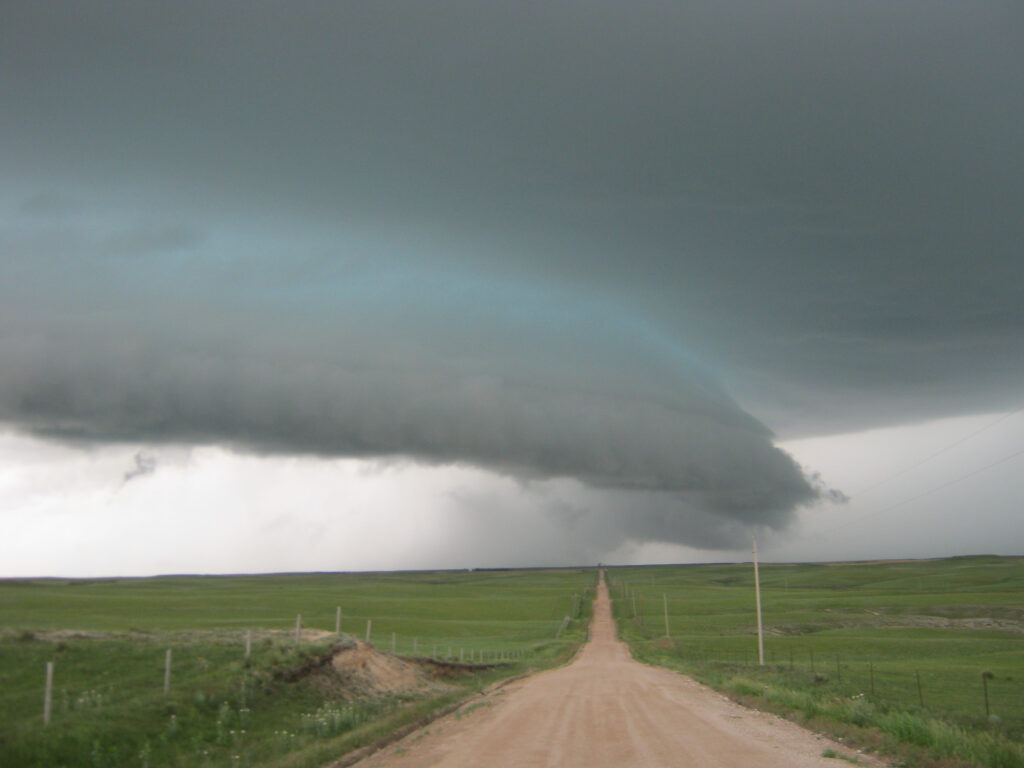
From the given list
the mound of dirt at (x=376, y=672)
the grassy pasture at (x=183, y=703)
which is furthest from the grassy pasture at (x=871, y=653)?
the grassy pasture at (x=183, y=703)

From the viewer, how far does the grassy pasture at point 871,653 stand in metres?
26.4

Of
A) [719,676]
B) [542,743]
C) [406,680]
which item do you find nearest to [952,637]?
[719,676]

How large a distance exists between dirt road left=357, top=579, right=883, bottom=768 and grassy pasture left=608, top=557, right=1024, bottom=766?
277cm

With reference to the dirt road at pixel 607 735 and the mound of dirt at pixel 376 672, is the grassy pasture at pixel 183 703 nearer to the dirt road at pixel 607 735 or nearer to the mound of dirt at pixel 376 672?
the mound of dirt at pixel 376 672

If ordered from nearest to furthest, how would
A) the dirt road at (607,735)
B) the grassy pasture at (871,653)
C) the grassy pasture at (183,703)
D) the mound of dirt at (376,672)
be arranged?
the dirt road at (607,735)
the grassy pasture at (183,703)
the grassy pasture at (871,653)
the mound of dirt at (376,672)

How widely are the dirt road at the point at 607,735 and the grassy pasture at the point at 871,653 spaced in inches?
109

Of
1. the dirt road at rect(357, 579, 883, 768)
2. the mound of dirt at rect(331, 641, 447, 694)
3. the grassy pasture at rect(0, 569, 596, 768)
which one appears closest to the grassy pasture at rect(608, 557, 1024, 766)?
the dirt road at rect(357, 579, 883, 768)

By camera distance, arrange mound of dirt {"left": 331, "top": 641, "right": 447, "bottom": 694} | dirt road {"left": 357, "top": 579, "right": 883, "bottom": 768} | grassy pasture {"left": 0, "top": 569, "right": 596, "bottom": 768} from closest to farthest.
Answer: dirt road {"left": 357, "top": 579, "right": 883, "bottom": 768}, grassy pasture {"left": 0, "top": 569, "right": 596, "bottom": 768}, mound of dirt {"left": 331, "top": 641, "right": 447, "bottom": 694}

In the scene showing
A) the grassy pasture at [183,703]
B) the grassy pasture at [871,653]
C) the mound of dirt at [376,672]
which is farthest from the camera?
the mound of dirt at [376,672]

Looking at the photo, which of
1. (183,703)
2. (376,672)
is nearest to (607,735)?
(183,703)

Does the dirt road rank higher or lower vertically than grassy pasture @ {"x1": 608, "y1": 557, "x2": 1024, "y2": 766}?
higher

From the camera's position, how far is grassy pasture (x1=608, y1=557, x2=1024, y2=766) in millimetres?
26406

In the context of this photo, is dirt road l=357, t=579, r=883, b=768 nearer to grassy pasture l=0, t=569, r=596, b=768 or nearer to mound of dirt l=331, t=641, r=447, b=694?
grassy pasture l=0, t=569, r=596, b=768

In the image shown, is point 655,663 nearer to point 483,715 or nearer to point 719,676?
point 719,676
